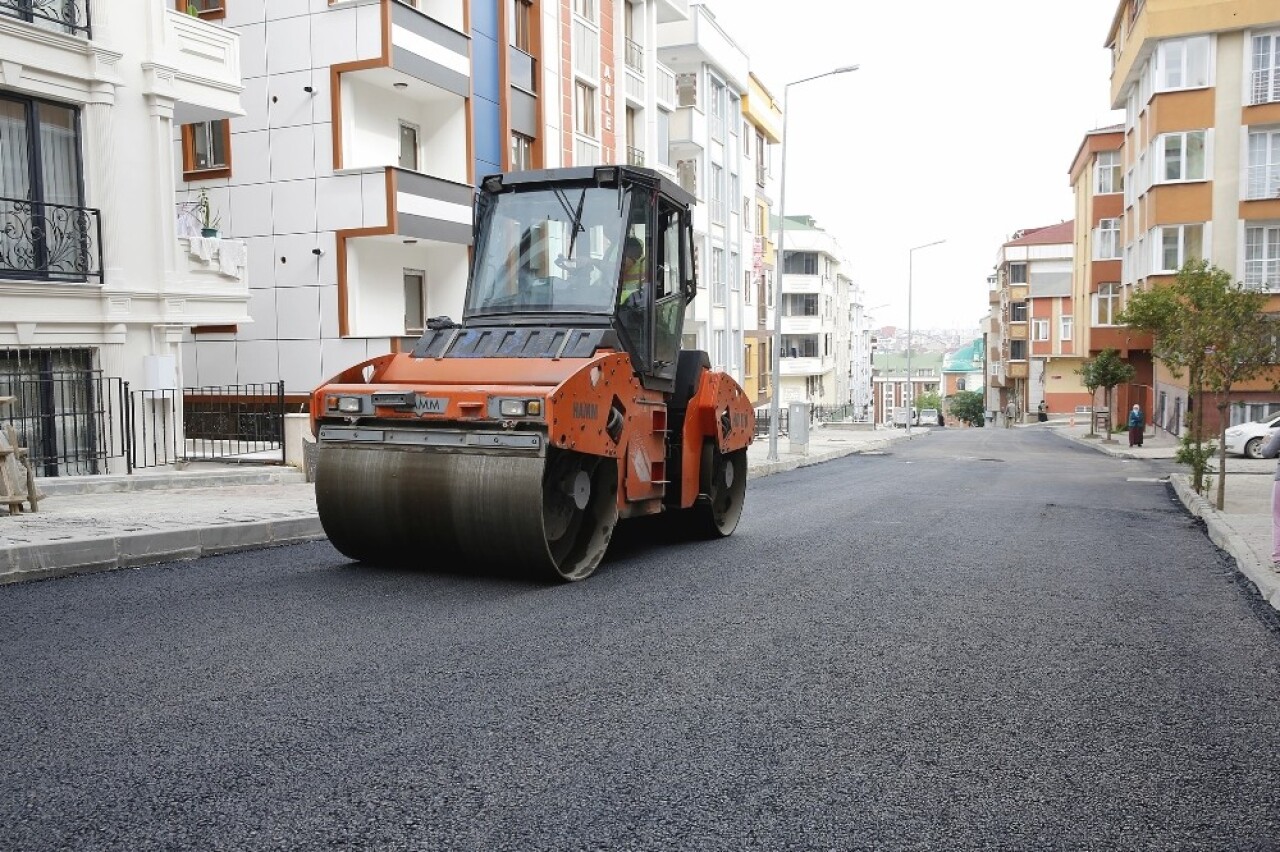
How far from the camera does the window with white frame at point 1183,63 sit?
111 feet

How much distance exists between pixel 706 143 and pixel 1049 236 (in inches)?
2114

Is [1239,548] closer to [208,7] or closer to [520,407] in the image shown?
[520,407]

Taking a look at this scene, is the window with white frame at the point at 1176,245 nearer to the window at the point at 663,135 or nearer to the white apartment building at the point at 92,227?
the window at the point at 663,135

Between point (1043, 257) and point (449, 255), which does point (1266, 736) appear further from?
point (1043, 257)

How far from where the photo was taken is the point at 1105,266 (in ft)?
152

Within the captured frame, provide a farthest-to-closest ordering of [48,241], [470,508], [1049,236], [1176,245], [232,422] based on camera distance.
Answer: [1049,236] < [1176,245] < [232,422] < [48,241] < [470,508]

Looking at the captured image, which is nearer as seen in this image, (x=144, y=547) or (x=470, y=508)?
(x=470, y=508)

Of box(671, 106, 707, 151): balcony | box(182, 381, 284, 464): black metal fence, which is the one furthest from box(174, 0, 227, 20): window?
box(671, 106, 707, 151): balcony

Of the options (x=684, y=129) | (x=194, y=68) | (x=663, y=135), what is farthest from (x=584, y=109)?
(x=194, y=68)

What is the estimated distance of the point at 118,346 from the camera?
15.0m

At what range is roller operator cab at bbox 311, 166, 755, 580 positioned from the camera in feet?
25.0

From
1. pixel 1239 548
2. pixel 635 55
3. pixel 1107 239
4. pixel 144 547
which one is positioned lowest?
pixel 1239 548

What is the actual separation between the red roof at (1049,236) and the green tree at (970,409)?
25381 millimetres

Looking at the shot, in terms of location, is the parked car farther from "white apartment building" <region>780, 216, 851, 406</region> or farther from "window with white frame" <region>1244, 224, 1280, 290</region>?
"white apartment building" <region>780, 216, 851, 406</region>
